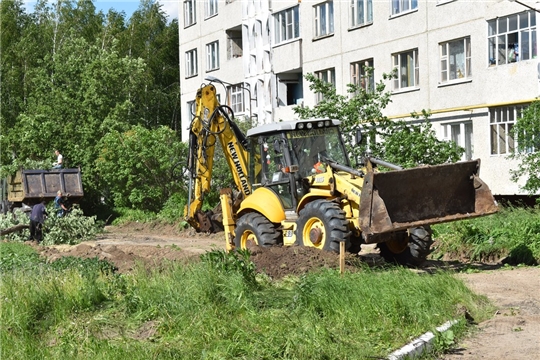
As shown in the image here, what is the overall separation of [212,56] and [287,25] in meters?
8.08

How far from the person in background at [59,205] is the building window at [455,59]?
13.4 metres

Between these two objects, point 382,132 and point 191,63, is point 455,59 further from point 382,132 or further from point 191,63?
point 191,63

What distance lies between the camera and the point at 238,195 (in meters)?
18.5

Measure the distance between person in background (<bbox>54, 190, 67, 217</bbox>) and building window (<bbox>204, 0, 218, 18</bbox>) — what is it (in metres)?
18.3

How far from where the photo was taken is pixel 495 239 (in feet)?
58.2

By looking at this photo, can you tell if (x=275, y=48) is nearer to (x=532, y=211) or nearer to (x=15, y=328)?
(x=532, y=211)

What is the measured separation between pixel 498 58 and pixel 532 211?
8660mm

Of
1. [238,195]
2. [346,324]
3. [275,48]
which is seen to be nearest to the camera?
[346,324]

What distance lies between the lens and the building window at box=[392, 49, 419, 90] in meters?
32.3

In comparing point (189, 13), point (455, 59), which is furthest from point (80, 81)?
point (455, 59)

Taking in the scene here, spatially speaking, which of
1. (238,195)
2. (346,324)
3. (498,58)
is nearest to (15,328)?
(346,324)

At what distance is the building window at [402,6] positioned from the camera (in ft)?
105

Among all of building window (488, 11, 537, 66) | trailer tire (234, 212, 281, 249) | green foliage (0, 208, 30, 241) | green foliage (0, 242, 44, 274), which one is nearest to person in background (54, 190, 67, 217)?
green foliage (0, 208, 30, 241)

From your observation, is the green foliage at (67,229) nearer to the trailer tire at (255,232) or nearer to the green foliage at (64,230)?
the green foliage at (64,230)
